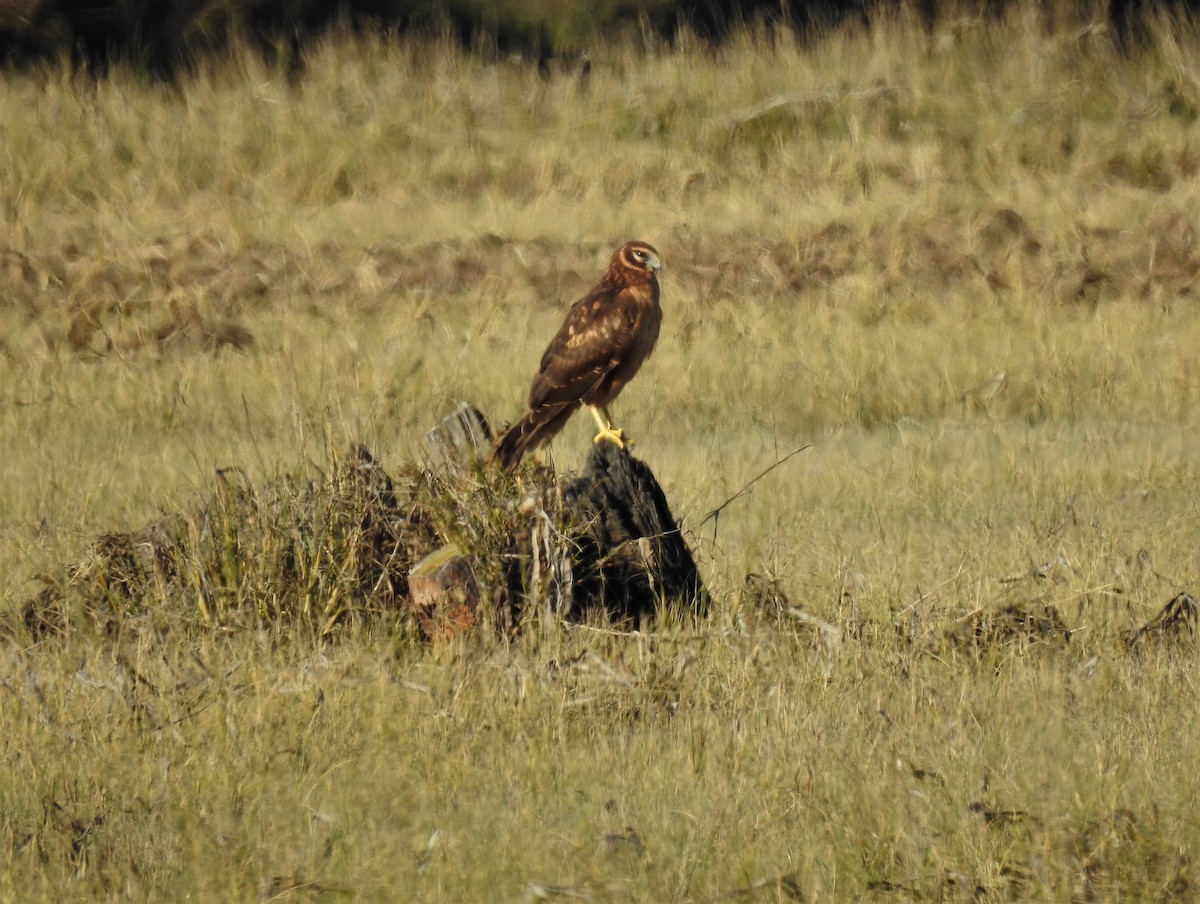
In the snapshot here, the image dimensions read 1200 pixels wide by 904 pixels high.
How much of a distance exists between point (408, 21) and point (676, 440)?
10847 mm

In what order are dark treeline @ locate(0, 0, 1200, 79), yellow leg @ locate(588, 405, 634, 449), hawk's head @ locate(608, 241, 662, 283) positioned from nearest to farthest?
yellow leg @ locate(588, 405, 634, 449)
hawk's head @ locate(608, 241, 662, 283)
dark treeline @ locate(0, 0, 1200, 79)

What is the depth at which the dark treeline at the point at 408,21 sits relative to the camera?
17.0 m

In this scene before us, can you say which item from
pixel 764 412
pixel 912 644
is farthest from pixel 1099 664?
pixel 764 412

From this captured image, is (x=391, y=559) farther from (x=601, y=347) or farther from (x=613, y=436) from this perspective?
(x=601, y=347)

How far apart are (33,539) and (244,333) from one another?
15.0ft

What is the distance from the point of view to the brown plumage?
26.1 feet

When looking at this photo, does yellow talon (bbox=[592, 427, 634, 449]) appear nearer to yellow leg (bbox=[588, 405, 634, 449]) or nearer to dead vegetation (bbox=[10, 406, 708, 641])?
yellow leg (bbox=[588, 405, 634, 449])

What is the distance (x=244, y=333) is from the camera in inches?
460

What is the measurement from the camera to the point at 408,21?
759 inches

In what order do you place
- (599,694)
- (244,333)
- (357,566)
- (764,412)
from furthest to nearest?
(244,333)
(764,412)
(357,566)
(599,694)

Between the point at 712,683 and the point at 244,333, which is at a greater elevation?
the point at 712,683

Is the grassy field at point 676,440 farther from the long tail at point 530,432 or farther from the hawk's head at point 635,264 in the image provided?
the hawk's head at point 635,264

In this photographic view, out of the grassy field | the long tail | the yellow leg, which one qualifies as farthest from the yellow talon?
the grassy field

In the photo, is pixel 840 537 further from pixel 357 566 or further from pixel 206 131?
pixel 206 131
